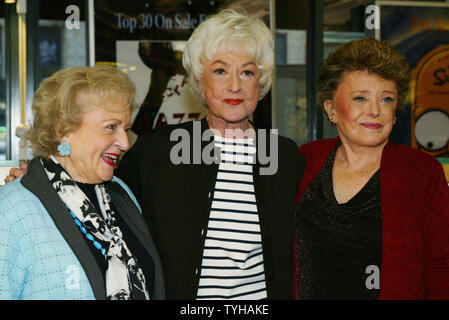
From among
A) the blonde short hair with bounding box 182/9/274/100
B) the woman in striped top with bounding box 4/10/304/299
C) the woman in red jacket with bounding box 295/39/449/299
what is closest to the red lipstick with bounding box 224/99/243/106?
the woman in striped top with bounding box 4/10/304/299

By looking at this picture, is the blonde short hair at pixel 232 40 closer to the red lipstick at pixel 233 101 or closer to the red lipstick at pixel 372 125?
the red lipstick at pixel 233 101

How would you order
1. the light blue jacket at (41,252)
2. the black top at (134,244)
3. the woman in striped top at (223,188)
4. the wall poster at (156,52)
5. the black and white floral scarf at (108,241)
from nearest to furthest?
the light blue jacket at (41,252) < the black and white floral scarf at (108,241) < the black top at (134,244) < the woman in striped top at (223,188) < the wall poster at (156,52)

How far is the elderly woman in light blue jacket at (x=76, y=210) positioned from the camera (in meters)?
1.56

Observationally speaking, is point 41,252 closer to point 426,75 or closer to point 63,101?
point 63,101

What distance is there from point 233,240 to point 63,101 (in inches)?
32.0

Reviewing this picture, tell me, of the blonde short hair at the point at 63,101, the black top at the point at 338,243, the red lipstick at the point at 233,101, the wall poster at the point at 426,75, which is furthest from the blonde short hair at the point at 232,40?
the wall poster at the point at 426,75

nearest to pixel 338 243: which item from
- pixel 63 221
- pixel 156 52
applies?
pixel 63 221

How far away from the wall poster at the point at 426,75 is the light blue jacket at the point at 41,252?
293 centimetres

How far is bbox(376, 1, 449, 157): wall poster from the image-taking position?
3924mm

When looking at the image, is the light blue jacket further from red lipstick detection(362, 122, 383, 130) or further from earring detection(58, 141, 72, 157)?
red lipstick detection(362, 122, 383, 130)

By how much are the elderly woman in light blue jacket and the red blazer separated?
2.87 ft

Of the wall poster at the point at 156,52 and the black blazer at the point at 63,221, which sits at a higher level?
the wall poster at the point at 156,52
